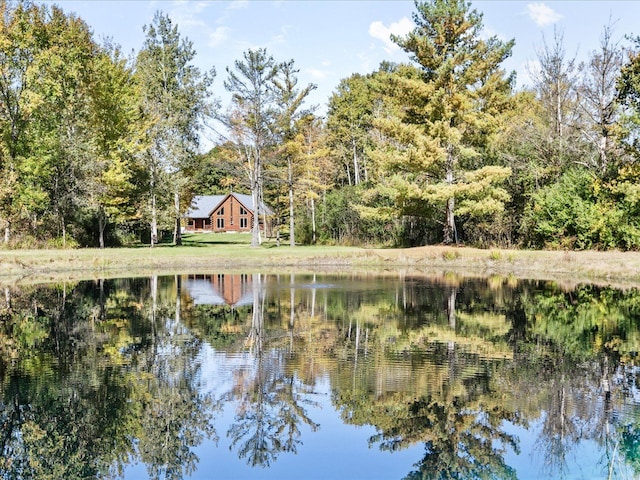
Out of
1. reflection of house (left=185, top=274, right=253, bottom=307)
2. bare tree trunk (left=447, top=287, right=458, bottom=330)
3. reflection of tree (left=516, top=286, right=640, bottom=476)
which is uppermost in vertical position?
reflection of house (left=185, top=274, right=253, bottom=307)

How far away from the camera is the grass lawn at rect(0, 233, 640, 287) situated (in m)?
26.8

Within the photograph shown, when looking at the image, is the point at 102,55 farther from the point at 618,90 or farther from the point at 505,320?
the point at 505,320

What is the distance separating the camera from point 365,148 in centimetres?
3997

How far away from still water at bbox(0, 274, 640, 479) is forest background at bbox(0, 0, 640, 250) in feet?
51.8

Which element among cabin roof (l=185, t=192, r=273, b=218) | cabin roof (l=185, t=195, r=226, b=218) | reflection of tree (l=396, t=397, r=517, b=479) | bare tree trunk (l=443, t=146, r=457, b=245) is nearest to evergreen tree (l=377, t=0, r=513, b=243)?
bare tree trunk (l=443, t=146, r=457, b=245)

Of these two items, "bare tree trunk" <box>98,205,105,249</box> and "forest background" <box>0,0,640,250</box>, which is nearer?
"forest background" <box>0,0,640,250</box>

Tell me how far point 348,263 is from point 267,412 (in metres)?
24.3

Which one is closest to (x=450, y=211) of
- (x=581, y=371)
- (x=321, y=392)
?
(x=581, y=371)

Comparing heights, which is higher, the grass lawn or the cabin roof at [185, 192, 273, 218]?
the cabin roof at [185, 192, 273, 218]

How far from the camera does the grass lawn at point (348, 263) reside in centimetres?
2681

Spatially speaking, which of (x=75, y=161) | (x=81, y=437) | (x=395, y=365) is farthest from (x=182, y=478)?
(x=75, y=161)

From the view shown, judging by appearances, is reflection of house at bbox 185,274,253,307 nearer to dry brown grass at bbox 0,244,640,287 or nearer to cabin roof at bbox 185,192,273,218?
dry brown grass at bbox 0,244,640,287

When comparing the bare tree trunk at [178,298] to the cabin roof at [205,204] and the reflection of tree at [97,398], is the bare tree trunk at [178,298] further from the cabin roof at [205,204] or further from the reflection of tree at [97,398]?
the cabin roof at [205,204]

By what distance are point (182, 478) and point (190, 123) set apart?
4457cm
